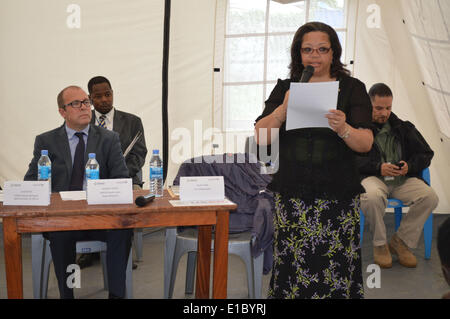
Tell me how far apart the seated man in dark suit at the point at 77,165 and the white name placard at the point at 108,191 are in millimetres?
438

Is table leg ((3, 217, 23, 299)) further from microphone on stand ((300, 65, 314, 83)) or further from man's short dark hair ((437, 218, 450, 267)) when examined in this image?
man's short dark hair ((437, 218, 450, 267))

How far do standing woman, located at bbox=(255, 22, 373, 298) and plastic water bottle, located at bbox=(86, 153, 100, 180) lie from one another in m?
1.03

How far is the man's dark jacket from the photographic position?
345 cm

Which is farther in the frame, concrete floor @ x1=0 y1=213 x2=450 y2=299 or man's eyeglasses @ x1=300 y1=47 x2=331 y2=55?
concrete floor @ x1=0 y1=213 x2=450 y2=299

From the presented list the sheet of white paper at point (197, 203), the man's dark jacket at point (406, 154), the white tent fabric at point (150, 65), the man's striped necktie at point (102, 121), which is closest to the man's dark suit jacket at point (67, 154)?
the sheet of white paper at point (197, 203)

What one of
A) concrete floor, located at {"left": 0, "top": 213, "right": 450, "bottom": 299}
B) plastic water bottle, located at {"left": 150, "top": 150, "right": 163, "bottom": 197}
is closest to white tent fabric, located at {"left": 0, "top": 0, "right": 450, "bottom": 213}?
concrete floor, located at {"left": 0, "top": 213, "right": 450, "bottom": 299}

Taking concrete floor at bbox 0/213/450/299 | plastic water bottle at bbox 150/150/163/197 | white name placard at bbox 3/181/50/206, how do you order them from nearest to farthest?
white name placard at bbox 3/181/50/206 < plastic water bottle at bbox 150/150/163/197 < concrete floor at bbox 0/213/450/299

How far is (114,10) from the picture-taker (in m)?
4.09

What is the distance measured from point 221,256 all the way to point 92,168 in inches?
33.4

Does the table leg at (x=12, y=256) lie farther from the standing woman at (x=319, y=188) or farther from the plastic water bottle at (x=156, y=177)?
the standing woman at (x=319, y=188)

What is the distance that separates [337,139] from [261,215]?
947mm

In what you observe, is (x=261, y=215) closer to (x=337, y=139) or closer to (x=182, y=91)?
(x=337, y=139)

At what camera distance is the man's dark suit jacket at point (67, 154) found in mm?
2543

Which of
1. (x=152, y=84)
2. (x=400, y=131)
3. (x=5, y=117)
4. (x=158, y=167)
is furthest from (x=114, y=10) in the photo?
(x=400, y=131)
